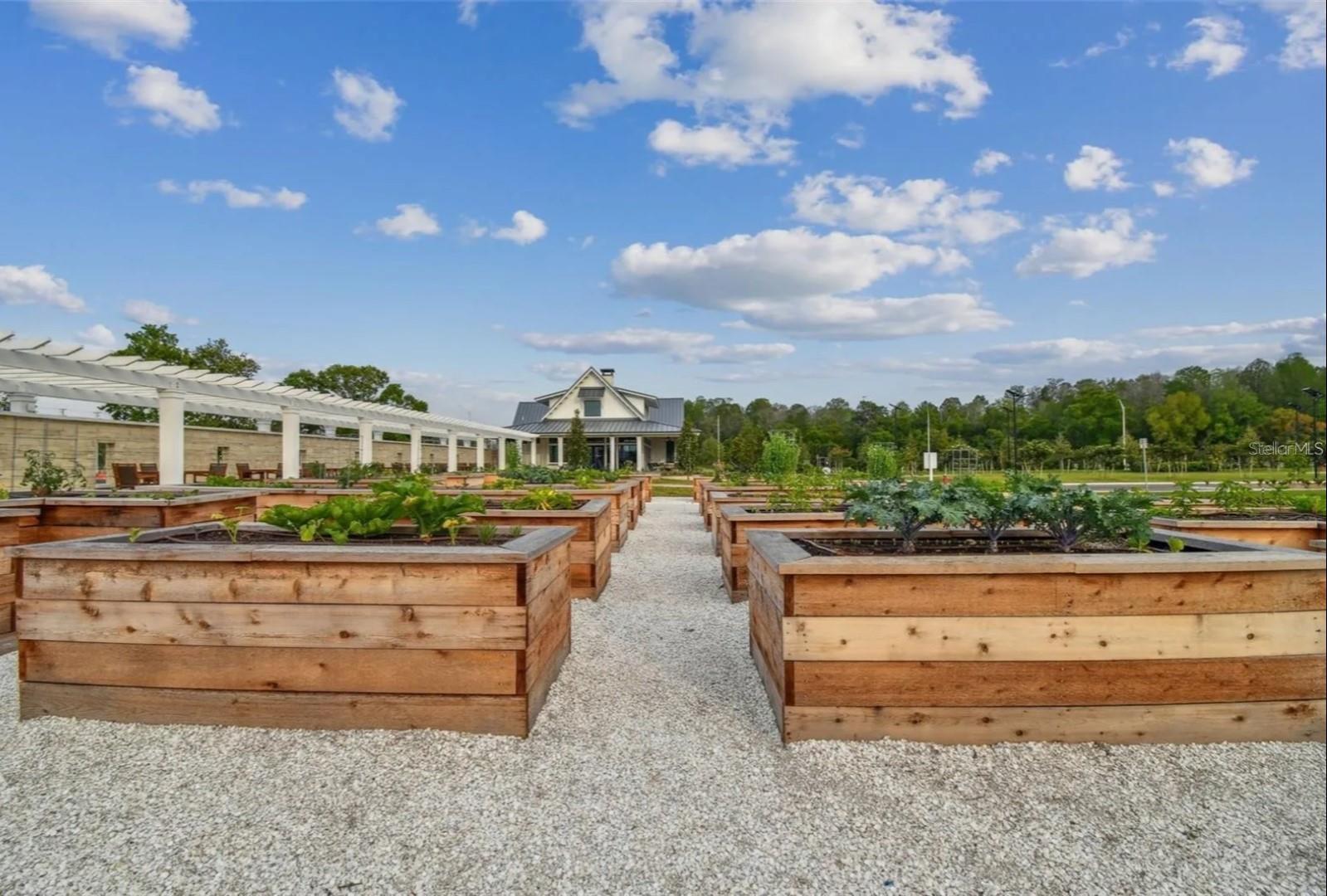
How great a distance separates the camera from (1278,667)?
2.74 metres

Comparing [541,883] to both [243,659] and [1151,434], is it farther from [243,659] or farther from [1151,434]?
[1151,434]

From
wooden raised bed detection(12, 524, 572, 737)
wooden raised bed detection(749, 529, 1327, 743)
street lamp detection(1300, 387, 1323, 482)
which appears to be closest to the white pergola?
wooden raised bed detection(12, 524, 572, 737)

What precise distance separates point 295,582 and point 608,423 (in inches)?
1363

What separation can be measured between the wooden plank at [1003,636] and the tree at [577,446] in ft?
92.5

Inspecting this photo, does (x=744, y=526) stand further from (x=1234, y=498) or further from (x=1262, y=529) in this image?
(x=1234, y=498)

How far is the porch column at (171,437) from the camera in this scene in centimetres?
1139

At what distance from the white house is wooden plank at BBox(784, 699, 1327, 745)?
32.6 metres

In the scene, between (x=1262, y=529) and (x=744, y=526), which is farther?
(x=744, y=526)

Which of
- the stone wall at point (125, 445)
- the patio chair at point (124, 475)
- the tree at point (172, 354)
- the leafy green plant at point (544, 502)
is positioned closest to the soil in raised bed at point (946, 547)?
the leafy green plant at point (544, 502)

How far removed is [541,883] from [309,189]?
38.7 feet

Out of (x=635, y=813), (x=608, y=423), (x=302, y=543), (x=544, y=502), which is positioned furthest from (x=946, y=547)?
(x=608, y=423)

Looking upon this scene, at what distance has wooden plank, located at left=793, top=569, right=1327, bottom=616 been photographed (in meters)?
2.67

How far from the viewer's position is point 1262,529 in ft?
17.7

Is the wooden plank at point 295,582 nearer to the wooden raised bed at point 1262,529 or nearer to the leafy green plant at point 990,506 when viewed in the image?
the leafy green plant at point 990,506
